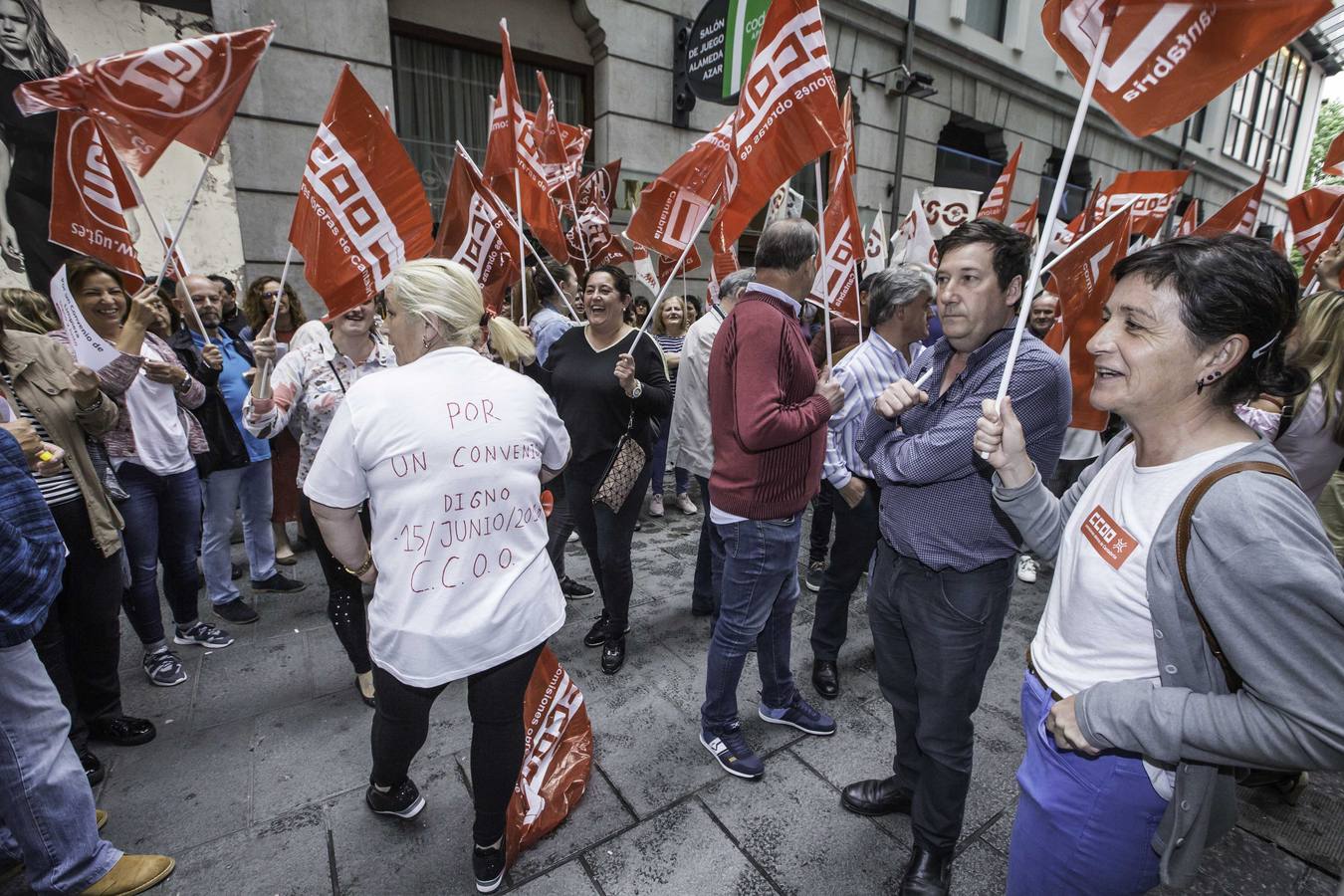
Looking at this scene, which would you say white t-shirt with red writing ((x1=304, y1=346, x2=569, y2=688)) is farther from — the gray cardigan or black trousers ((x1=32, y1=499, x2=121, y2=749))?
black trousers ((x1=32, y1=499, x2=121, y2=749))

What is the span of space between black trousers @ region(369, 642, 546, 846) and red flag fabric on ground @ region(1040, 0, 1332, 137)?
7.36 ft

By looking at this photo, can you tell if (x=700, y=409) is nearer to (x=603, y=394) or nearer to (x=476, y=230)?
(x=603, y=394)

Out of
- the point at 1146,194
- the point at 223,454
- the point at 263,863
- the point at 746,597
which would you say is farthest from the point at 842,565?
the point at 1146,194

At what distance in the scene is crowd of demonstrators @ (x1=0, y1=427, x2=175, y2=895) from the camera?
5.53 ft

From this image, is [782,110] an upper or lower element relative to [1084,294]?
upper

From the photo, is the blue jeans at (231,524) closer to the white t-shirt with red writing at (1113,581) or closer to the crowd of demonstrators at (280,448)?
the crowd of demonstrators at (280,448)

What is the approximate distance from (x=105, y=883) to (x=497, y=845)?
128cm

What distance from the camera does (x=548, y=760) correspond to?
246 centimetres

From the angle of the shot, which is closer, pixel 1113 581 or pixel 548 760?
pixel 1113 581

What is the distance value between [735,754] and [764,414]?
1.52 metres

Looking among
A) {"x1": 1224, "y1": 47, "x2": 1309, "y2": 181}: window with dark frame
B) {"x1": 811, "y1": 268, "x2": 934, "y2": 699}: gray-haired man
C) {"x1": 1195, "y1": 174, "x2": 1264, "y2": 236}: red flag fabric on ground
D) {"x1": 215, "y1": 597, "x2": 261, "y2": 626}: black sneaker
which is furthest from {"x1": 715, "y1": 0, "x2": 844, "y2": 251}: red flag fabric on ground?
{"x1": 1224, "y1": 47, "x2": 1309, "y2": 181}: window with dark frame

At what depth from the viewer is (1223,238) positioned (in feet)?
4.06

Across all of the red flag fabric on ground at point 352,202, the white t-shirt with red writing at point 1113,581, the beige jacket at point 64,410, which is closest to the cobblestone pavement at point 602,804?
the beige jacket at point 64,410

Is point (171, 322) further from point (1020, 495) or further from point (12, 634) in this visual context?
point (1020, 495)
